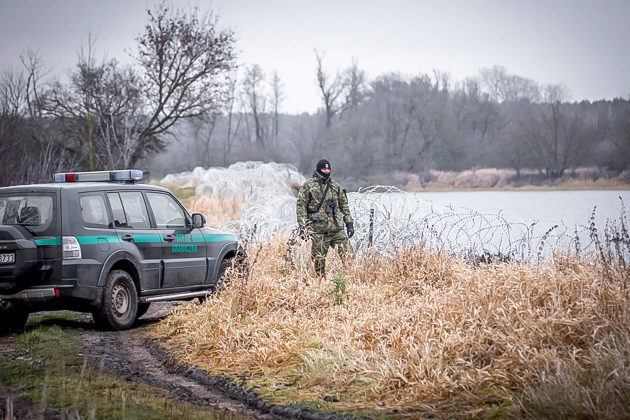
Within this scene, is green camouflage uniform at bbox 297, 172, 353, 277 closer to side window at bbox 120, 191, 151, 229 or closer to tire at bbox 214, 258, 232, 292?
tire at bbox 214, 258, 232, 292

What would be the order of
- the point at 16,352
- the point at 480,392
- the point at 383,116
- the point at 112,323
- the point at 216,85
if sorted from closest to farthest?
the point at 480,392
the point at 16,352
the point at 112,323
the point at 216,85
the point at 383,116

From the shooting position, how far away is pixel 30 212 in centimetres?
948

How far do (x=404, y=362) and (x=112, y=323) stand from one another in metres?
4.39

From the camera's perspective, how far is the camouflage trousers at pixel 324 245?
1281 cm

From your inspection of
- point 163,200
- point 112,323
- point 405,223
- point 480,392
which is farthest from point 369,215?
point 480,392

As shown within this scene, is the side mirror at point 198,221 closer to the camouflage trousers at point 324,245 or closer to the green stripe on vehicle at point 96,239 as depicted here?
the green stripe on vehicle at point 96,239

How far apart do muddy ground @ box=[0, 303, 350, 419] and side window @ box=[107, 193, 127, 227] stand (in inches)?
54.7

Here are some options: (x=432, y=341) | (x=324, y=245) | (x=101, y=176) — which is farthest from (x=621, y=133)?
(x=432, y=341)

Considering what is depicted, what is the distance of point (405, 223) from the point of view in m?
13.1

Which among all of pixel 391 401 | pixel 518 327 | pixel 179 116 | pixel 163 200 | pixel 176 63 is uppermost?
pixel 176 63

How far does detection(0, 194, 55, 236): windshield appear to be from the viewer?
9.38m

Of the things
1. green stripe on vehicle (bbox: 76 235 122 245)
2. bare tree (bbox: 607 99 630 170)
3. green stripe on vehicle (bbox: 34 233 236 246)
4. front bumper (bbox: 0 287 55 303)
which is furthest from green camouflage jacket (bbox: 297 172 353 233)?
bare tree (bbox: 607 99 630 170)

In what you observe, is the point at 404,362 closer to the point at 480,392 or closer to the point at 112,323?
the point at 480,392

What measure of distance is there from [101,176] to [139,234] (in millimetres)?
1004
